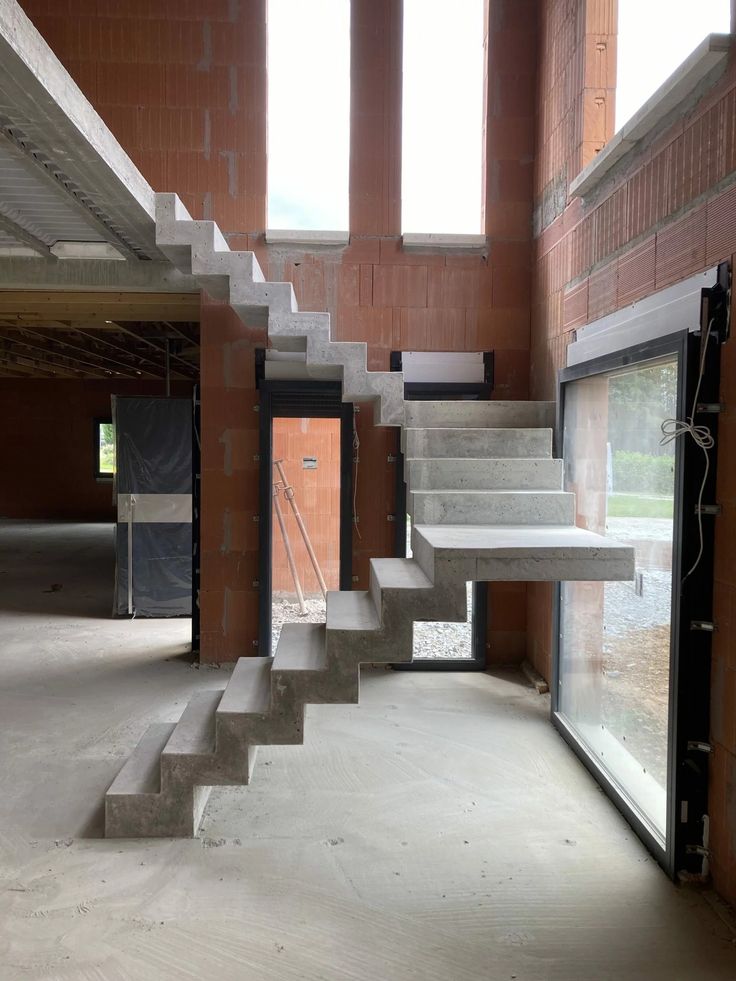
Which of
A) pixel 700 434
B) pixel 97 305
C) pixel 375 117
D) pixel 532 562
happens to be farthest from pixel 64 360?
pixel 700 434

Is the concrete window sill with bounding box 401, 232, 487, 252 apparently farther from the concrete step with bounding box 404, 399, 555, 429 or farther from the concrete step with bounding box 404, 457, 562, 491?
the concrete step with bounding box 404, 457, 562, 491

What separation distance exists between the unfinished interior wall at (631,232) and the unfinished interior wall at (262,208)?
263 mm

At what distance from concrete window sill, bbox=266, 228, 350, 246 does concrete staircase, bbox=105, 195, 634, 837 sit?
935 millimetres

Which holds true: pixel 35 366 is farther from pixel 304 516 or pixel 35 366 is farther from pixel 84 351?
pixel 304 516

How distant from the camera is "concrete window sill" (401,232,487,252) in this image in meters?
5.37

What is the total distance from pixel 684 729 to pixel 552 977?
41.7 inches

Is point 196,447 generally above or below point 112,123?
below

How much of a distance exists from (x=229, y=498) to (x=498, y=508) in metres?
2.45

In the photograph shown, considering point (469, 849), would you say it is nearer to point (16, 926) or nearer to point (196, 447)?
point (16, 926)

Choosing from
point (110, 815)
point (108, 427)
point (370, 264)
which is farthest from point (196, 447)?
point (108, 427)

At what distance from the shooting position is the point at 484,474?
13.4 ft

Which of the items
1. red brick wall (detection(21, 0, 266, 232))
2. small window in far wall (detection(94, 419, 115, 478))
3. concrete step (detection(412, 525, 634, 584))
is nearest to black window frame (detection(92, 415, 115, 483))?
small window in far wall (detection(94, 419, 115, 478))

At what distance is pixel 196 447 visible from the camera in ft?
19.0

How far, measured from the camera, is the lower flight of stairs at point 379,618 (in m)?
2.94
